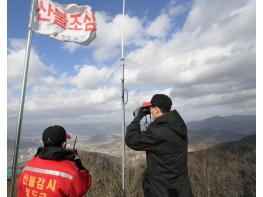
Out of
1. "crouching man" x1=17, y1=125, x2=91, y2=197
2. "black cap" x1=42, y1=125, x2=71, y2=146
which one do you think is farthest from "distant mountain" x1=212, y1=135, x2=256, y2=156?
"black cap" x1=42, y1=125, x2=71, y2=146

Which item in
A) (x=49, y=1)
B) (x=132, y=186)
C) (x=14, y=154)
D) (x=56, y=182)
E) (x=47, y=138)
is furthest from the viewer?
(x=132, y=186)

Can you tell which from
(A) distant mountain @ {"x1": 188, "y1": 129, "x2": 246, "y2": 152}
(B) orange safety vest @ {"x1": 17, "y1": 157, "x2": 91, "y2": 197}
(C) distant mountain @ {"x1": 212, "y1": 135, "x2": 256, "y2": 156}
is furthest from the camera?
(C) distant mountain @ {"x1": 212, "y1": 135, "x2": 256, "y2": 156}

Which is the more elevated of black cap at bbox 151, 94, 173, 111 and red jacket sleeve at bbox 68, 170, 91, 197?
black cap at bbox 151, 94, 173, 111

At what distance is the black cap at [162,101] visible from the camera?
351cm

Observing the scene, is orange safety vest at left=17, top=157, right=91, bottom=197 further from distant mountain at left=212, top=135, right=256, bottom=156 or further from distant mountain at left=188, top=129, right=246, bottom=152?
distant mountain at left=212, top=135, right=256, bottom=156

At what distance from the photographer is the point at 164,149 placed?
3332 millimetres

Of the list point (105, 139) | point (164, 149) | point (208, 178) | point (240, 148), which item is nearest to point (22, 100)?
point (164, 149)

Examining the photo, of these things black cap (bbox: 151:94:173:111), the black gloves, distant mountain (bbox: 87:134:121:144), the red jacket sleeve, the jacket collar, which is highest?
black cap (bbox: 151:94:173:111)

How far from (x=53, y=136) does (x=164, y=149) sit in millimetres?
1412

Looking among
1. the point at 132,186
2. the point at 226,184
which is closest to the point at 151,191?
the point at 132,186

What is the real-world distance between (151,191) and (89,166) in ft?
18.6

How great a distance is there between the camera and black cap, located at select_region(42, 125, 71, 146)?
3002 millimetres

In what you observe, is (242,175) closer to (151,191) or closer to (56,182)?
(151,191)

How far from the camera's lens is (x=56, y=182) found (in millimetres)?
2818
